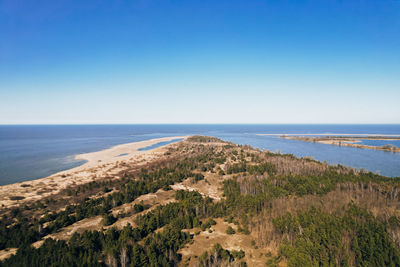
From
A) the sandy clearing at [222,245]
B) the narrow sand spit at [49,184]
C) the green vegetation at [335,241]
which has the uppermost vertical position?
the green vegetation at [335,241]

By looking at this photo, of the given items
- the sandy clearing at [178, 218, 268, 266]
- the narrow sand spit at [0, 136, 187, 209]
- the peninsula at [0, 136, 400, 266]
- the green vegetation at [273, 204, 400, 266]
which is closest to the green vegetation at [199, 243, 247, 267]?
the peninsula at [0, 136, 400, 266]

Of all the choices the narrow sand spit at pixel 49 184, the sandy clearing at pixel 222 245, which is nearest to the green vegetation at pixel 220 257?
the sandy clearing at pixel 222 245

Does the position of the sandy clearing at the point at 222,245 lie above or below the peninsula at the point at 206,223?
below

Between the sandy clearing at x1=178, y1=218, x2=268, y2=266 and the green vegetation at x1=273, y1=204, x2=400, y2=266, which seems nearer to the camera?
the green vegetation at x1=273, y1=204, x2=400, y2=266

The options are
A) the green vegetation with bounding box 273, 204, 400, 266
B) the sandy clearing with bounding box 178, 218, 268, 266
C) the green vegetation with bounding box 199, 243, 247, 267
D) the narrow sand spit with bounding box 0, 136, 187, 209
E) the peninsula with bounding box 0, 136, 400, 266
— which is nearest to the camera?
the green vegetation with bounding box 273, 204, 400, 266

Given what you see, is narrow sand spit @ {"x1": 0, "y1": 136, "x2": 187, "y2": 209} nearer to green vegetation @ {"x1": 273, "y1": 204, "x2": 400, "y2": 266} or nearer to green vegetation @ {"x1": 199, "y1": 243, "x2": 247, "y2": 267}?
green vegetation @ {"x1": 199, "y1": 243, "x2": 247, "y2": 267}

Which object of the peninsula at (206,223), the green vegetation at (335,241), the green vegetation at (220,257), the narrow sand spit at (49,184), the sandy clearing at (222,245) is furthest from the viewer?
the narrow sand spit at (49,184)

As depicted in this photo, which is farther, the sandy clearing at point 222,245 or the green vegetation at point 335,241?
the sandy clearing at point 222,245

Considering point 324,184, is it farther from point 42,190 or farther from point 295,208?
point 42,190

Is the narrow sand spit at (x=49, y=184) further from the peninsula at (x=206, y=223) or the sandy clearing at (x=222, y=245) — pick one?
the sandy clearing at (x=222, y=245)

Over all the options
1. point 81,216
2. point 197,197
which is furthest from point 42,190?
point 197,197

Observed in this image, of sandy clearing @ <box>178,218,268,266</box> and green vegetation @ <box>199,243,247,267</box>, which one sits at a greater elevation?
green vegetation @ <box>199,243,247,267</box>
